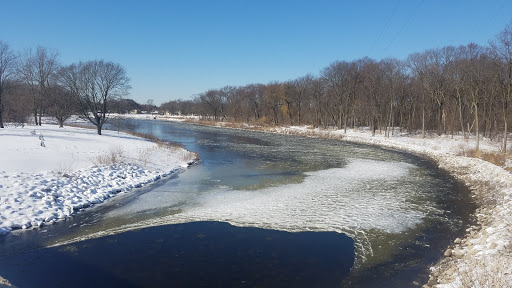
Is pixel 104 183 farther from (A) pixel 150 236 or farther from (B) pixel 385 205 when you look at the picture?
(B) pixel 385 205

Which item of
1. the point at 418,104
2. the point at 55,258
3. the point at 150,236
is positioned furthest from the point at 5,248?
the point at 418,104

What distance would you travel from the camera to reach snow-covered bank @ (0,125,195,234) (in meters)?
11.0

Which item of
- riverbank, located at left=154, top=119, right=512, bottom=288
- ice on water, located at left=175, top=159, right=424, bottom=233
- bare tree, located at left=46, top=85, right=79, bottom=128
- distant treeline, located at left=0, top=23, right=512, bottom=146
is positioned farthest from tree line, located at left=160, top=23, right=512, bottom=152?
bare tree, located at left=46, top=85, right=79, bottom=128

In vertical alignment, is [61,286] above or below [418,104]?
below

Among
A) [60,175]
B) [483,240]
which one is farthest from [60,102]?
[483,240]

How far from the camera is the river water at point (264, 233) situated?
24.5ft

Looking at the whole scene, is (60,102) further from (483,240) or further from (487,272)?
(487,272)

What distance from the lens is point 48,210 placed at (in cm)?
1130

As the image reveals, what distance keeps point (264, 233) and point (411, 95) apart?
5251 cm

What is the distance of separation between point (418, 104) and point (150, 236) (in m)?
58.0

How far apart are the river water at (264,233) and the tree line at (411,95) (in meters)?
19.1

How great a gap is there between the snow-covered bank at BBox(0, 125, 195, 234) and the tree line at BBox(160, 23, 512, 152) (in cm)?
2792

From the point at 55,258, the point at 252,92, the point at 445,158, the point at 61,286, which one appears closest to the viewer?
the point at 61,286

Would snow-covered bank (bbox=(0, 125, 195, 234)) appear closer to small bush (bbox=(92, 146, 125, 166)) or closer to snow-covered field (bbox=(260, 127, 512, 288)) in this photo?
small bush (bbox=(92, 146, 125, 166))
